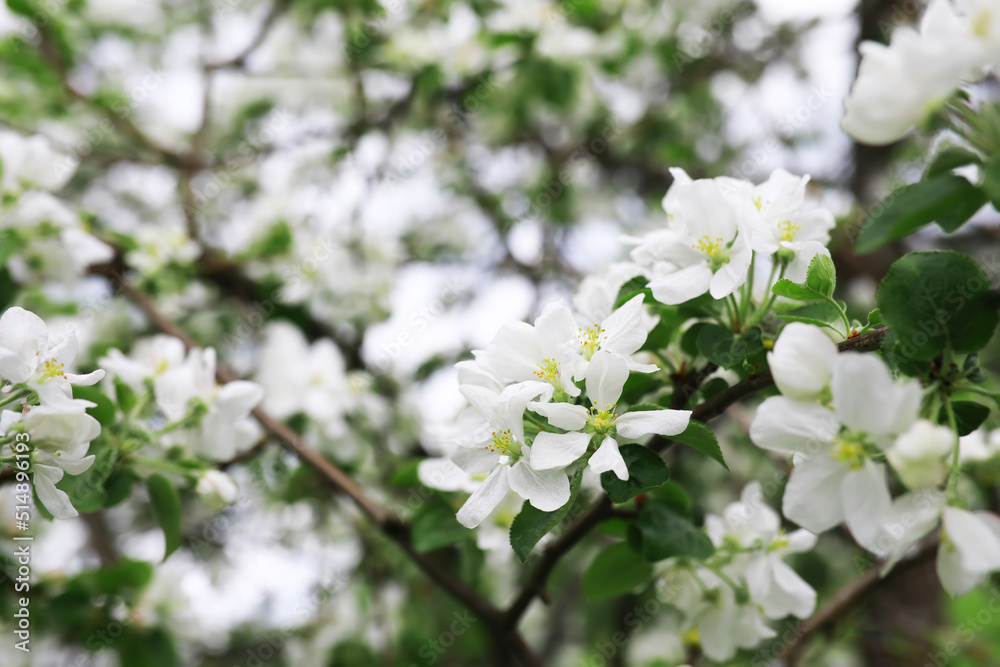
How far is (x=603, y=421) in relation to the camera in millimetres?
947

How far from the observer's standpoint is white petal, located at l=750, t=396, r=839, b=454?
836mm

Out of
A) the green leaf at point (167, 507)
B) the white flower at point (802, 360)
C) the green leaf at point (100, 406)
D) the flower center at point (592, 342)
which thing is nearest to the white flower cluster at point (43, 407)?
the green leaf at point (100, 406)

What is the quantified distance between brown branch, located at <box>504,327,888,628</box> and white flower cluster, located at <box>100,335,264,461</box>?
0.61 metres

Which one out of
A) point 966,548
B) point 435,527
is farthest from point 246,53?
point 966,548

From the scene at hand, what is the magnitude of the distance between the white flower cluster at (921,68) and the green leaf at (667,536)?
1.98ft

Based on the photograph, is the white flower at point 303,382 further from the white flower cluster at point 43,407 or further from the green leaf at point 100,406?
the white flower cluster at point 43,407

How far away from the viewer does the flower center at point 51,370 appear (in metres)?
1.03

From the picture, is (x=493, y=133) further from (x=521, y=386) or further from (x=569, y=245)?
(x=521, y=386)

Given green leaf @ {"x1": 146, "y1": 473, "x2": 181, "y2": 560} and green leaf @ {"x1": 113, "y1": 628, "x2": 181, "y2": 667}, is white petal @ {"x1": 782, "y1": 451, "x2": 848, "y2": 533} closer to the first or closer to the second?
green leaf @ {"x1": 146, "y1": 473, "x2": 181, "y2": 560}

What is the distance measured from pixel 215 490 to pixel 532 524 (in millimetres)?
667

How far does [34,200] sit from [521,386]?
1.37m

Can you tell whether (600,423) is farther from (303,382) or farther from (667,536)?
(303,382)

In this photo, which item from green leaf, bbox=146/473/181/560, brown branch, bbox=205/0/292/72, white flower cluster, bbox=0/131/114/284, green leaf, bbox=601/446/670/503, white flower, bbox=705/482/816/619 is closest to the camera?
green leaf, bbox=601/446/670/503

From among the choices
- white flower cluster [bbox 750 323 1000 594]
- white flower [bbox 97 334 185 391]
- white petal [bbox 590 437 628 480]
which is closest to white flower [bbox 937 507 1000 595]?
white flower cluster [bbox 750 323 1000 594]
